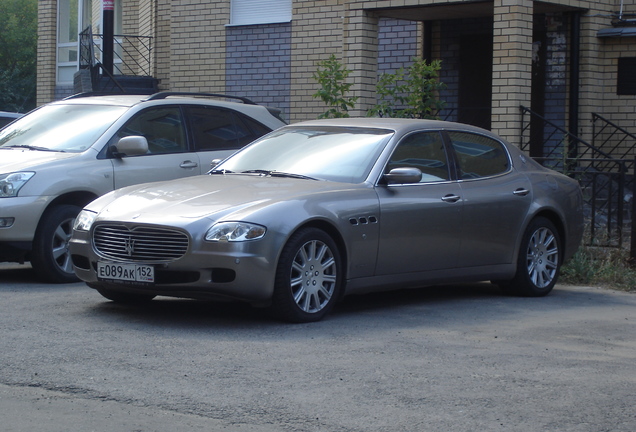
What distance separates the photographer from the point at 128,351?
6379 millimetres

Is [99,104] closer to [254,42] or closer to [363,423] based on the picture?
[363,423]

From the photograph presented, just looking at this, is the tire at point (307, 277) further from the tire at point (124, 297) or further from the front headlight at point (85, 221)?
the front headlight at point (85, 221)

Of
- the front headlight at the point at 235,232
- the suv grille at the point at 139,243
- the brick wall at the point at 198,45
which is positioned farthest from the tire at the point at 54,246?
the brick wall at the point at 198,45

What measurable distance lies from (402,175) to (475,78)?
9586mm

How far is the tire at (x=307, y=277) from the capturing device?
734 centimetres

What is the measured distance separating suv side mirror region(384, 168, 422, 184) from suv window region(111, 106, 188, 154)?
3.15m

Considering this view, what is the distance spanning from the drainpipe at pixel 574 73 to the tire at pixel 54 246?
26.2ft

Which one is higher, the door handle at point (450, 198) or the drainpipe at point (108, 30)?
the drainpipe at point (108, 30)

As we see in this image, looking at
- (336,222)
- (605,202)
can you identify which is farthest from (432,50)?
(336,222)

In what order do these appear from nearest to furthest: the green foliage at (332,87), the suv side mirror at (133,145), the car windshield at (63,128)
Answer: the suv side mirror at (133,145) → the car windshield at (63,128) → the green foliage at (332,87)

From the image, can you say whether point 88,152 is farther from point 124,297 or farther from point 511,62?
point 511,62

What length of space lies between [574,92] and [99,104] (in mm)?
7509

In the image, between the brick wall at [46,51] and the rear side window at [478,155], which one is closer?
the rear side window at [478,155]

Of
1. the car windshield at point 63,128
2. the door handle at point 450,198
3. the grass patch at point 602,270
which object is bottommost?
the grass patch at point 602,270
